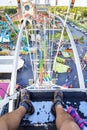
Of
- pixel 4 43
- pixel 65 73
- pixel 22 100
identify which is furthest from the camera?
pixel 4 43

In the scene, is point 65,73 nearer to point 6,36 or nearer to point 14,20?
point 6,36

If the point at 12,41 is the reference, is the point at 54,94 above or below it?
above

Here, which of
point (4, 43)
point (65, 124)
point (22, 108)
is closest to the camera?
point (65, 124)

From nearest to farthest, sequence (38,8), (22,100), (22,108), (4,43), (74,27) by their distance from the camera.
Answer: (22,108)
(22,100)
(38,8)
(4,43)
(74,27)

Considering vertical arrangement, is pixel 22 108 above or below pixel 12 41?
above

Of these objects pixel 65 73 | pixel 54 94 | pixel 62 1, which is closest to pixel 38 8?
pixel 54 94

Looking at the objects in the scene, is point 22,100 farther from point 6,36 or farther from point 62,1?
point 62,1

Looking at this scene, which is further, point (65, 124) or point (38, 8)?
point (38, 8)

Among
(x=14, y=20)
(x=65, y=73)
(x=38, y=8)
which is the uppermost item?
(x=38, y=8)

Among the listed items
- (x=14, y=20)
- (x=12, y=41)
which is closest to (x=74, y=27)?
(x=14, y=20)
